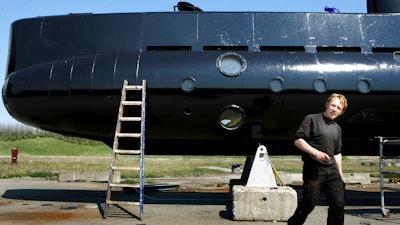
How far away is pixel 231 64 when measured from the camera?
7473mm

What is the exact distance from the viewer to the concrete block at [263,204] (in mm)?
6008

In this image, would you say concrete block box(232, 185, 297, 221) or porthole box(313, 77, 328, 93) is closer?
concrete block box(232, 185, 297, 221)

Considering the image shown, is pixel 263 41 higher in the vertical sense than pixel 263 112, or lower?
higher

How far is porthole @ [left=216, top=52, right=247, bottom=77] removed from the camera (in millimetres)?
7422

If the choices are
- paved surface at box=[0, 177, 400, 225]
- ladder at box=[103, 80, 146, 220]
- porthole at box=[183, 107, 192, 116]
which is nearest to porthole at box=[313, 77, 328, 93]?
paved surface at box=[0, 177, 400, 225]

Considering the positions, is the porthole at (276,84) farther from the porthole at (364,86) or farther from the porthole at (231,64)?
the porthole at (364,86)

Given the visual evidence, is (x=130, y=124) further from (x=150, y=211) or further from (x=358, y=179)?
(x=358, y=179)

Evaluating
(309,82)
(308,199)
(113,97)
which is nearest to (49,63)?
(113,97)

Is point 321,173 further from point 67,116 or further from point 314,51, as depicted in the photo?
point 67,116

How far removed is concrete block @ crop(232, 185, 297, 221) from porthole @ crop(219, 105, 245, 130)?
71.6 inches

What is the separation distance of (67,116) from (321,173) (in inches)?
215

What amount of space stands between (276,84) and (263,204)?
7.84 feet

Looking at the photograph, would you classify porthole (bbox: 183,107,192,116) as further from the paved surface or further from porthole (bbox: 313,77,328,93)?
porthole (bbox: 313,77,328,93)

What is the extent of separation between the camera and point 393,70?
753 cm
